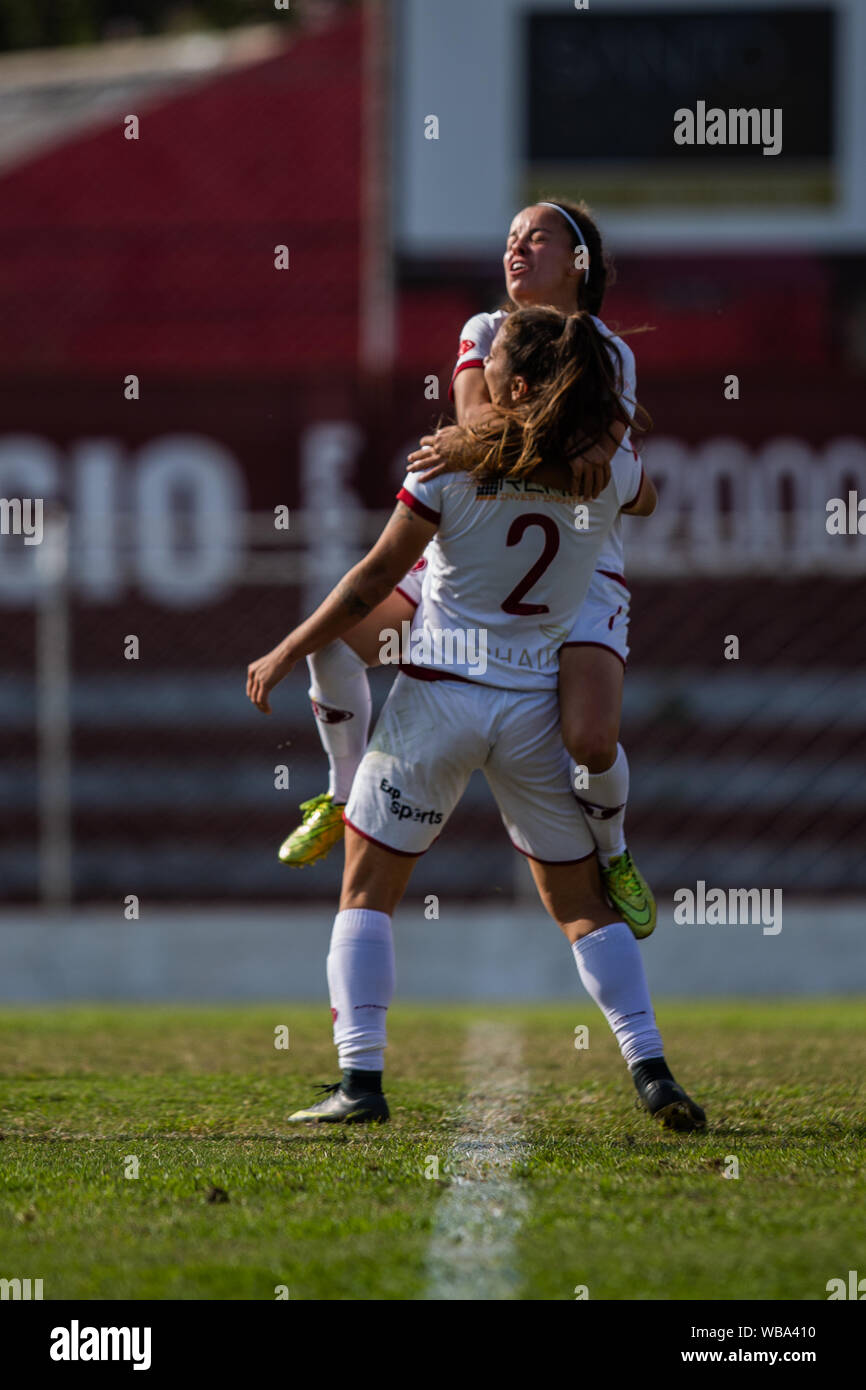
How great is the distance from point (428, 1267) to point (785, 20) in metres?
13.5

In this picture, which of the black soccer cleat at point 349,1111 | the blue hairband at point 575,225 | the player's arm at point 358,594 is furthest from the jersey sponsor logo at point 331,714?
the blue hairband at point 575,225

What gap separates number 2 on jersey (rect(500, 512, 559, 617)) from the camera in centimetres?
450

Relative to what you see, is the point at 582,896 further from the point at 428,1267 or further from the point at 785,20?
the point at 785,20

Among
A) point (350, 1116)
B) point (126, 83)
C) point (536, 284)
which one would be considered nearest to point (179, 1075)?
point (350, 1116)

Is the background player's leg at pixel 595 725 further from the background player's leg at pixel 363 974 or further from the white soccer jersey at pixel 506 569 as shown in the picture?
the background player's leg at pixel 363 974

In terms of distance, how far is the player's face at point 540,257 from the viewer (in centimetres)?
478

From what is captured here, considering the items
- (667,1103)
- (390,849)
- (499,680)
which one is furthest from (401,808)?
(667,1103)

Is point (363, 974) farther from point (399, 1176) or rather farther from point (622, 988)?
point (399, 1176)

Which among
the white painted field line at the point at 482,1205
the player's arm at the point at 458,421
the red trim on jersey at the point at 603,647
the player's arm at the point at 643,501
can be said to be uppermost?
the player's arm at the point at 458,421

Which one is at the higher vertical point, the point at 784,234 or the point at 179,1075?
the point at 784,234

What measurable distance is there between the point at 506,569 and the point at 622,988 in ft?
3.35

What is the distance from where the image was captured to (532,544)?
451 centimetres

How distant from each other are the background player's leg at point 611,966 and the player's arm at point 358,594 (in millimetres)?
741

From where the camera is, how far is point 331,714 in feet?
16.4
